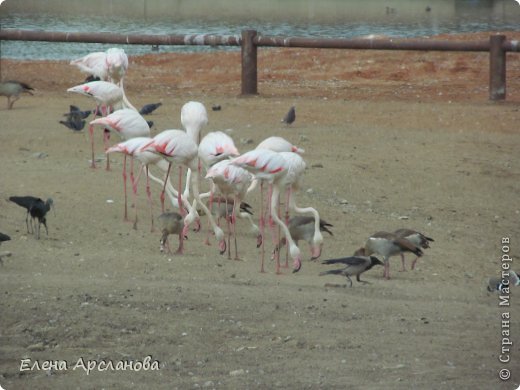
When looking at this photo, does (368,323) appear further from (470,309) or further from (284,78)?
(284,78)

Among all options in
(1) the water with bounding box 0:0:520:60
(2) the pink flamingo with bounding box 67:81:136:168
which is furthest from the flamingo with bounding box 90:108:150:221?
(1) the water with bounding box 0:0:520:60

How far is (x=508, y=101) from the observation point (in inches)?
618

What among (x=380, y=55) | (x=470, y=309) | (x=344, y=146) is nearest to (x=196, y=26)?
(x=380, y=55)

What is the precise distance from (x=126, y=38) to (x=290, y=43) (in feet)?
7.78

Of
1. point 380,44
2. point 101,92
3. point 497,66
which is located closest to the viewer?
point 101,92

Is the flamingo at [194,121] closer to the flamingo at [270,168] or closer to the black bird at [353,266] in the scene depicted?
the flamingo at [270,168]

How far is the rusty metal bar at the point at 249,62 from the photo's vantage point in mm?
16062

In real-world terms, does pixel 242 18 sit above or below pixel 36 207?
above

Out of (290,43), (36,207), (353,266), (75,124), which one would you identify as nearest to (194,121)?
(36,207)

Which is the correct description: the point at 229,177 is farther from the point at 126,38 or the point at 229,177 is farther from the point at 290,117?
the point at 126,38

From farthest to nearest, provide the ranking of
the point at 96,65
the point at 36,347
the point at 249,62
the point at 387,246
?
the point at 249,62 → the point at 96,65 → the point at 387,246 → the point at 36,347

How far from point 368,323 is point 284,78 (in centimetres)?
1185

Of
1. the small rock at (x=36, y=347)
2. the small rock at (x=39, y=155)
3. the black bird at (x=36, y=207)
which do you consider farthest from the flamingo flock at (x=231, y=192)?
the small rock at (x=36, y=347)

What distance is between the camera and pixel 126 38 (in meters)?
16.4
